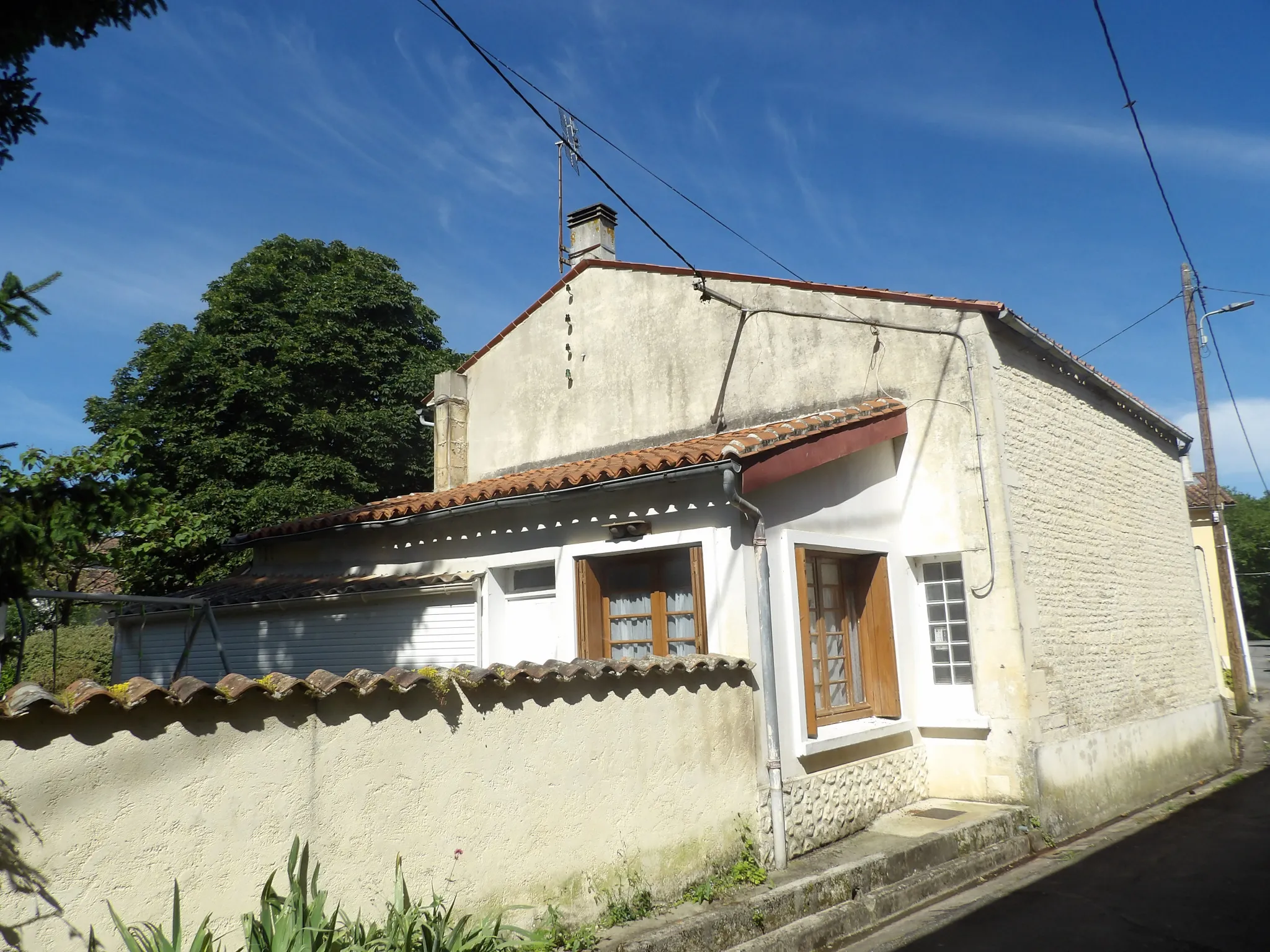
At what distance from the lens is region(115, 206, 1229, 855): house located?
7715mm

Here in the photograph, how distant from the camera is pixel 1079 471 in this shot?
1090 cm

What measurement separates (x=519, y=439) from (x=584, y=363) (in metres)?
1.50

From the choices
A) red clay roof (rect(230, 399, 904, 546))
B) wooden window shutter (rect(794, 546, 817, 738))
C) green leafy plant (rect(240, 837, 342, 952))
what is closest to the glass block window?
red clay roof (rect(230, 399, 904, 546))

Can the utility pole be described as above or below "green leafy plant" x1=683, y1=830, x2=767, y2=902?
above

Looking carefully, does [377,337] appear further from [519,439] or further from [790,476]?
[790,476]

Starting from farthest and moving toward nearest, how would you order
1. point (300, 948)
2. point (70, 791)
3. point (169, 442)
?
point (169, 442)
point (300, 948)
point (70, 791)

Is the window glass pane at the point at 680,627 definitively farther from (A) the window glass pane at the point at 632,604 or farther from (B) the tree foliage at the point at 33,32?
(B) the tree foliage at the point at 33,32

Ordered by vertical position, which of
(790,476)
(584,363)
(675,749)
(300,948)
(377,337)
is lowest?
(300,948)

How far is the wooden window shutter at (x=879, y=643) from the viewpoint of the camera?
897 centimetres

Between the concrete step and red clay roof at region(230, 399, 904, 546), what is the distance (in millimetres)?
3101

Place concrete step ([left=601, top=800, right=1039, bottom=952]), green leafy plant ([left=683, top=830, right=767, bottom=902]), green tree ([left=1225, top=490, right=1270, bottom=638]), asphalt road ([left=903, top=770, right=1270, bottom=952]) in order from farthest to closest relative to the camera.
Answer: green tree ([left=1225, top=490, right=1270, bottom=638]) < green leafy plant ([left=683, top=830, right=767, bottom=902]) < asphalt road ([left=903, top=770, right=1270, bottom=952]) < concrete step ([left=601, top=800, right=1039, bottom=952])

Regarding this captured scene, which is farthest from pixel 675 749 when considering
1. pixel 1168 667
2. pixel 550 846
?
pixel 1168 667

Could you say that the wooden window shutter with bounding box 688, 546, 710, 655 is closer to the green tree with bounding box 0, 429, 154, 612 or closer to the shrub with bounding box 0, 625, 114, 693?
the green tree with bounding box 0, 429, 154, 612

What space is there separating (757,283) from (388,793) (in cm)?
763
